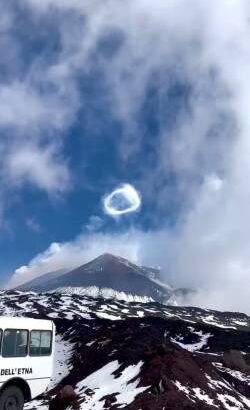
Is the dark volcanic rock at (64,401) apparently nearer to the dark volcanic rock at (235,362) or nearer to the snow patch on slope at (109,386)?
the snow patch on slope at (109,386)

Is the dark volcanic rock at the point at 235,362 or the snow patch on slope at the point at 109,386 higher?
the dark volcanic rock at the point at 235,362

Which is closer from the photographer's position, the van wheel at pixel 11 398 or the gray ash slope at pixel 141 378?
the van wheel at pixel 11 398

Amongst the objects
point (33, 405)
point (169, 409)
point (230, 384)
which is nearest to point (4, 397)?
point (169, 409)

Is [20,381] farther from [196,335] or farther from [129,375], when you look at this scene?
[196,335]

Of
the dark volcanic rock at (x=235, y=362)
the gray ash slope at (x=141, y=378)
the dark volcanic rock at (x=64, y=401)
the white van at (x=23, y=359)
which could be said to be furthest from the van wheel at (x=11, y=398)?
the dark volcanic rock at (x=235, y=362)

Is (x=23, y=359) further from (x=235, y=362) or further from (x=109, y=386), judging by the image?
(x=235, y=362)

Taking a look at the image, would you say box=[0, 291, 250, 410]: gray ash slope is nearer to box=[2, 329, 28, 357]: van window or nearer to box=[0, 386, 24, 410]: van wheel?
box=[0, 386, 24, 410]: van wheel

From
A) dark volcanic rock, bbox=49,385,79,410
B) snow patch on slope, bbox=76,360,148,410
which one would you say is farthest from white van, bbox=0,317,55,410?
snow patch on slope, bbox=76,360,148,410
